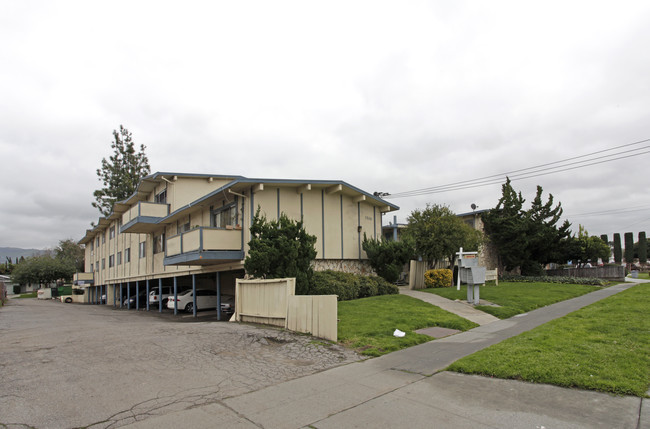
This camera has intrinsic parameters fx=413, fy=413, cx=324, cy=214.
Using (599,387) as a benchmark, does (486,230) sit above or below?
above

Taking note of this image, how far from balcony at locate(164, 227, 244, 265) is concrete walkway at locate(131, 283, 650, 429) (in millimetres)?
10870

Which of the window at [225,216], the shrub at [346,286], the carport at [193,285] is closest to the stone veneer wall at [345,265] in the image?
the shrub at [346,286]

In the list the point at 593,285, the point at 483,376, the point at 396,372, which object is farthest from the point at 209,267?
the point at 593,285

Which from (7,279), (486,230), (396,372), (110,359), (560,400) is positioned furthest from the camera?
(7,279)

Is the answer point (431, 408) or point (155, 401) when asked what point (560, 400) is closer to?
point (431, 408)

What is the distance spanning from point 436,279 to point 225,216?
11512 millimetres

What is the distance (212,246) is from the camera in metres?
17.1

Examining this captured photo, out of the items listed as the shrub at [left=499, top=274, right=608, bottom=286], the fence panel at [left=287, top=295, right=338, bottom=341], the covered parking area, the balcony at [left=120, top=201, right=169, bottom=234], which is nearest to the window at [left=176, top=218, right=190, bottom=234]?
the balcony at [left=120, top=201, right=169, bottom=234]

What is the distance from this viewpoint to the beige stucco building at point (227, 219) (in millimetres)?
17422

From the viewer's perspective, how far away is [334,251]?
779 inches

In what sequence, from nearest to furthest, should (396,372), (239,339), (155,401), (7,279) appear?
(155,401), (396,372), (239,339), (7,279)

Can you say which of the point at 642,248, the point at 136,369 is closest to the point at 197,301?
the point at 136,369

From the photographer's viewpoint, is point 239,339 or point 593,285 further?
point 593,285

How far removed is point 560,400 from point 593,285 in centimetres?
2198
